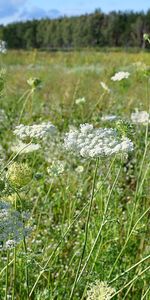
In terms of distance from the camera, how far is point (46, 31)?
7219 centimetres

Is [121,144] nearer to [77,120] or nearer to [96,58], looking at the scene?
[77,120]

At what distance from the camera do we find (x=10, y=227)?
1837 millimetres

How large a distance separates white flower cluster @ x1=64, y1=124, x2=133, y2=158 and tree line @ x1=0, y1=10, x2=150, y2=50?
58.3 meters

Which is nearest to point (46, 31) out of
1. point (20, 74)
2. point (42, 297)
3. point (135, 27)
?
point (135, 27)

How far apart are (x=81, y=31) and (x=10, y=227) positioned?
64.7m

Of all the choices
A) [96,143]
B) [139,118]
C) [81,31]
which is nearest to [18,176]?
[96,143]

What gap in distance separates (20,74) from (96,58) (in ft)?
24.3

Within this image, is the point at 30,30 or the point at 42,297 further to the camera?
the point at 30,30

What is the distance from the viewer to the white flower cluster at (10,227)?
1.82m

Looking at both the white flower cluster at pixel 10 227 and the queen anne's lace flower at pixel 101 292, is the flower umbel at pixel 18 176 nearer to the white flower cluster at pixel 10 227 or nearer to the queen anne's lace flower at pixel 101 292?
the white flower cluster at pixel 10 227

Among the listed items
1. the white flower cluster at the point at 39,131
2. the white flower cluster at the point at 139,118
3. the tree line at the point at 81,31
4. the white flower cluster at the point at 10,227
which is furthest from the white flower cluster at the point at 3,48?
the tree line at the point at 81,31

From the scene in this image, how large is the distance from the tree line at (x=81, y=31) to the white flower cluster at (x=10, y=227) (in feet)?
192

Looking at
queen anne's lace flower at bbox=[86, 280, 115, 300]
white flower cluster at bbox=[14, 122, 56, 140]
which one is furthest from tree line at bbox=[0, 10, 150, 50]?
queen anne's lace flower at bbox=[86, 280, 115, 300]

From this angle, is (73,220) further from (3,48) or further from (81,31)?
(81,31)
